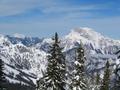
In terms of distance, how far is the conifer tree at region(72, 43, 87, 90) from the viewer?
110ft

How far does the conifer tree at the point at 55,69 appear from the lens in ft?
105

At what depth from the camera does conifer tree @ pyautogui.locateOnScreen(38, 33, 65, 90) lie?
31.9m

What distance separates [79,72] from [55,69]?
3.04 m

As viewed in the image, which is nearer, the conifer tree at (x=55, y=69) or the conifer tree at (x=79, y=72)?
the conifer tree at (x=55, y=69)

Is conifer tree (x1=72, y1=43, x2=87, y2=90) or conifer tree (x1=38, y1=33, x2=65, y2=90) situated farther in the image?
conifer tree (x1=72, y1=43, x2=87, y2=90)

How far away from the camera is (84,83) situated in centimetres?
3538

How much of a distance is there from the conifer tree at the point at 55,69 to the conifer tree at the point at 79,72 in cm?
181

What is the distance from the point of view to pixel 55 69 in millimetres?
32156

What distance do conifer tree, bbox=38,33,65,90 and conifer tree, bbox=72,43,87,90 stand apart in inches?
71.3

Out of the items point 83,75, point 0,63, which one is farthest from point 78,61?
point 0,63

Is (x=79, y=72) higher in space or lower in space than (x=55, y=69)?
lower

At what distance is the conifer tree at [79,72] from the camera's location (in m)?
33.4

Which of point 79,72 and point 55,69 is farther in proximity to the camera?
point 79,72

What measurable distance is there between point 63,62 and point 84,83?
443cm
